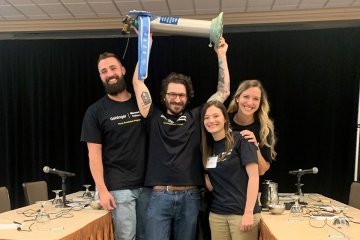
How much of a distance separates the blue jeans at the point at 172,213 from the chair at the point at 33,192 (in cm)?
188

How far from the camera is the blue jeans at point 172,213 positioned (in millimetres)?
2166

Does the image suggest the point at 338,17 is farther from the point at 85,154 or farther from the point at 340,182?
the point at 85,154

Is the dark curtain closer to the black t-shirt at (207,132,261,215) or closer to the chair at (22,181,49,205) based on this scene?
the chair at (22,181,49,205)

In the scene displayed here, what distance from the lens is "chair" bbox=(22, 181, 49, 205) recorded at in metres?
3.57

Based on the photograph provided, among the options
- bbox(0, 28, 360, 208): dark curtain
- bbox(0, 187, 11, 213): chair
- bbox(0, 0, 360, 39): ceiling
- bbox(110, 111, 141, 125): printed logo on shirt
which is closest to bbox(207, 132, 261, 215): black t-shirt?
bbox(110, 111, 141, 125): printed logo on shirt

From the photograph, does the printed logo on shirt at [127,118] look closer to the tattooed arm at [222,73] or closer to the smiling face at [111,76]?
the smiling face at [111,76]

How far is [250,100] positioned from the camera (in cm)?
238

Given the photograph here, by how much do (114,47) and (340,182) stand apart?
3484mm

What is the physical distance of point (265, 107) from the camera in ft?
8.05

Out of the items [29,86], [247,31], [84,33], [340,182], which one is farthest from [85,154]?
[340,182]

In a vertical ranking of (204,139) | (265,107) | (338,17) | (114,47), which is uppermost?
(338,17)

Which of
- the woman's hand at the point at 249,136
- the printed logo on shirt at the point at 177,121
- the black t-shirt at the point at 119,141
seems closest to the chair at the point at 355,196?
the woman's hand at the point at 249,136

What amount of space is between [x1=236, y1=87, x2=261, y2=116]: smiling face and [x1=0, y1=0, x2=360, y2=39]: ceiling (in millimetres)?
2206

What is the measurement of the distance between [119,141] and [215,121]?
2.07 feet
